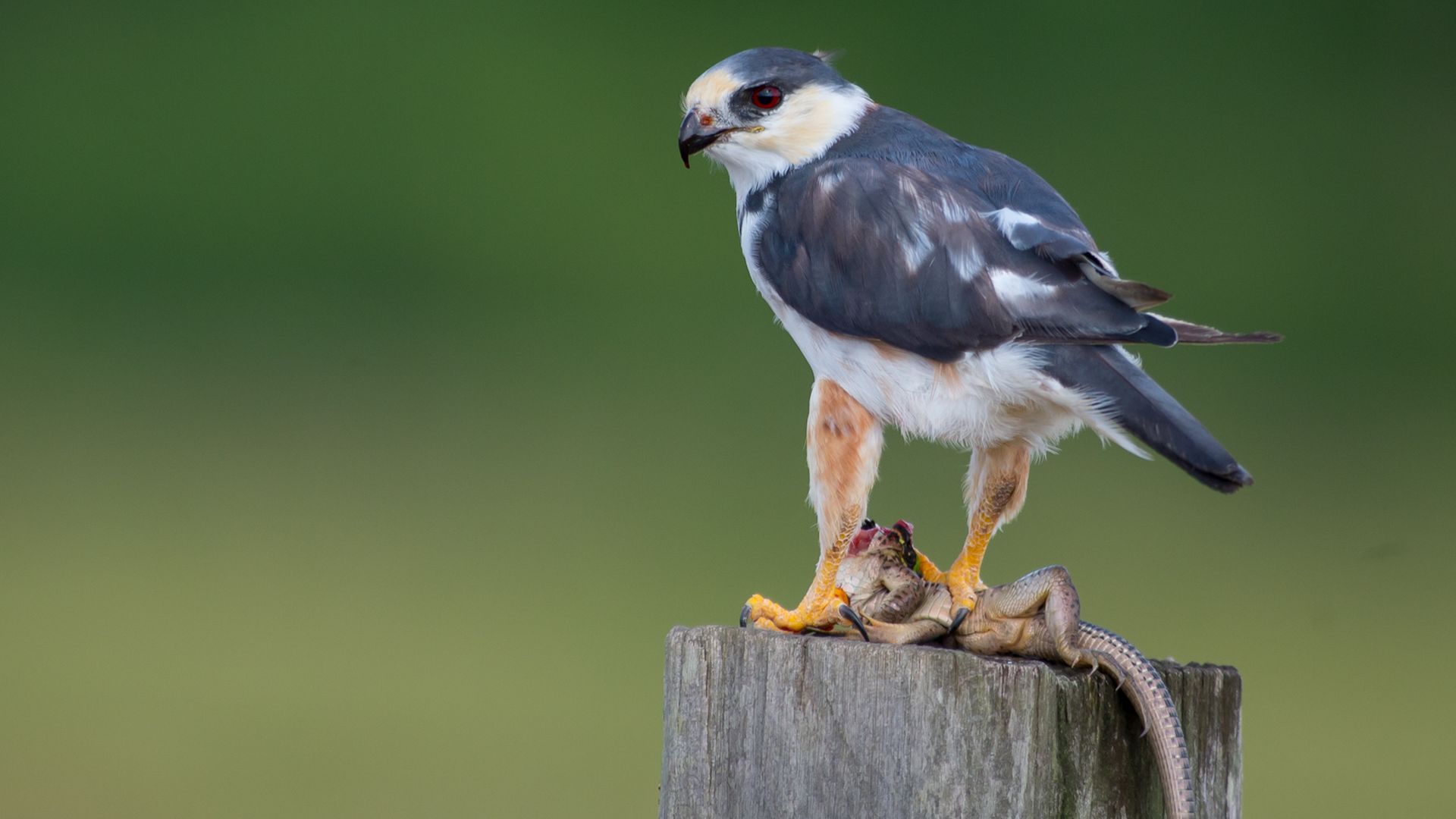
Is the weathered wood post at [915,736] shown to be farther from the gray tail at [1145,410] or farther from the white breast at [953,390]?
the white breast at [953,390]

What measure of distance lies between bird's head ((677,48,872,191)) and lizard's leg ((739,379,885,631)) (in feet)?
1.59

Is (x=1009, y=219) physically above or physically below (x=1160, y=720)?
above

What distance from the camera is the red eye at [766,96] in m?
2.34

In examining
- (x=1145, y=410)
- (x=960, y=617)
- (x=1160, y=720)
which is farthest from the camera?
(x=960, y=617)

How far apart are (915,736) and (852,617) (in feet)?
1.34

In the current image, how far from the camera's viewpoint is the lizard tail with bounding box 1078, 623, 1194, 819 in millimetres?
1641

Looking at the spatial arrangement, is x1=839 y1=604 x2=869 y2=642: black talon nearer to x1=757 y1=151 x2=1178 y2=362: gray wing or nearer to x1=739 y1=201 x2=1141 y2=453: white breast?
x1=739 y1=201 x2=1141 y2=453: white breast

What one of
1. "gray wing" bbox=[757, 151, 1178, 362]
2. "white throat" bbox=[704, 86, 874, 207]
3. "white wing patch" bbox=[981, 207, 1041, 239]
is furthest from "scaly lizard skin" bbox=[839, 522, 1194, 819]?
"white throat" bbox=[704, 86, 874, 207]

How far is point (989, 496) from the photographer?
228 centimetres

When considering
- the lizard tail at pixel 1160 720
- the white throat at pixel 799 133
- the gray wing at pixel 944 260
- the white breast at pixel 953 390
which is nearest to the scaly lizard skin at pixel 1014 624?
the lizard tail at pixel 1160 720

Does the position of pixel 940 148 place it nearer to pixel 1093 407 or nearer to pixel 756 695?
pixel 1093 407

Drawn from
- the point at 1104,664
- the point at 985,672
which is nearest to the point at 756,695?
→ the point at 985,672

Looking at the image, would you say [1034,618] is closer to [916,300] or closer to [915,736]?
[915,736]

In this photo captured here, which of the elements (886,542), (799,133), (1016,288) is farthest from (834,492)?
(799,133)
